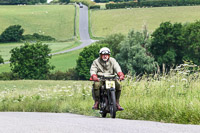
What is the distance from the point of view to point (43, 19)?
466ft

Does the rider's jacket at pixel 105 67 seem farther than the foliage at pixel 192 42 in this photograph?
No

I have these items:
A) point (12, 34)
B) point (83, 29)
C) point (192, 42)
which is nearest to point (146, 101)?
point (192, 42)

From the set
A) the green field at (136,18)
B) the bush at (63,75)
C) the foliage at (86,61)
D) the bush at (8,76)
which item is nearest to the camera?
the bush at (8,76)

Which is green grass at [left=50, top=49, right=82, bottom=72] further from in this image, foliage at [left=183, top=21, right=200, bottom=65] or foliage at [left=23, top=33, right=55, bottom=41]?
foliage at [left=23, top=33, right=55, bottom=41]

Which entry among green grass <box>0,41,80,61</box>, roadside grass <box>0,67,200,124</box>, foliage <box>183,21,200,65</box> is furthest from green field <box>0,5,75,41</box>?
roadside grass <box>0,67,200,124</box>

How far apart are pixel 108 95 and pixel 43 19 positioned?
5253 inches

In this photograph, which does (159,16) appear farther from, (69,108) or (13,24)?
(69,108)

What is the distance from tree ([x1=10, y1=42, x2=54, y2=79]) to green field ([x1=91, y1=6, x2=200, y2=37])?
3427 cm

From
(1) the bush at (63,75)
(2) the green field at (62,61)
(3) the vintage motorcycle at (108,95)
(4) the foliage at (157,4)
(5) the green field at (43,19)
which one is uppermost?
(4) the foliage at (157,4)

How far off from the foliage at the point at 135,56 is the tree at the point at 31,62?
43.2ft

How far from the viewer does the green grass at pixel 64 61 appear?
8617cm

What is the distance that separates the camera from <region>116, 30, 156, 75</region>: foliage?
82125 millimetres

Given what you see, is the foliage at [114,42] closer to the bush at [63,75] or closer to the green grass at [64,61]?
the green grass at [64,61]

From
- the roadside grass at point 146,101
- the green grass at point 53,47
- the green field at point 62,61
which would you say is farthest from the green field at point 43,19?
the roadside grass at point 146,101
